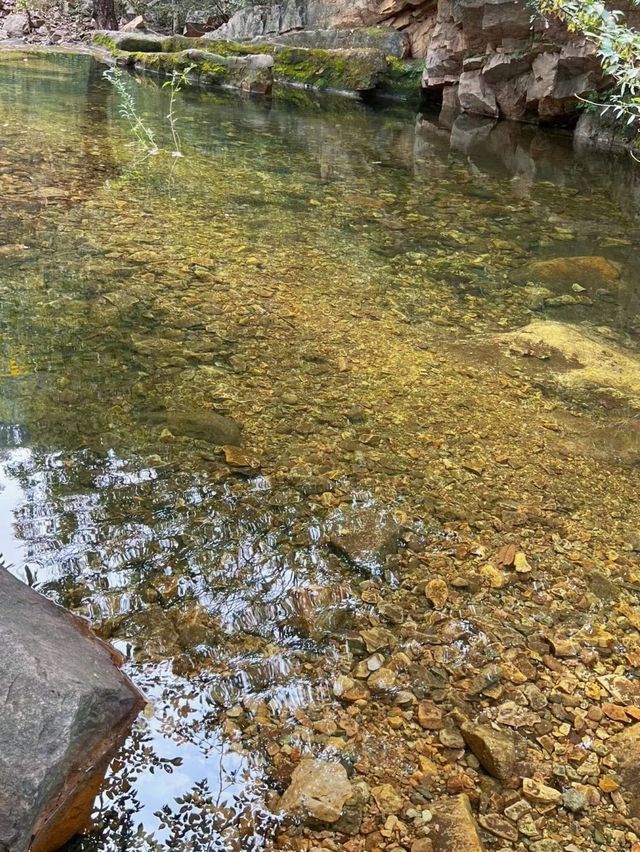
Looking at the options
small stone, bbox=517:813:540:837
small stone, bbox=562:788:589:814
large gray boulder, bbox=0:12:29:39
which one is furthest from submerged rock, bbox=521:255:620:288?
large gray boulder, bbox=0:12:29:39

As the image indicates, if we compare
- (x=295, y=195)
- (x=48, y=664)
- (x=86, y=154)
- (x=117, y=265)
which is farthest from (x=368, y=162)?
(x=48, y=664)

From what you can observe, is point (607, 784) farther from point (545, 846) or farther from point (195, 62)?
point (195, 62)

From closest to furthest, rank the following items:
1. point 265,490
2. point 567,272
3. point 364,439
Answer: point 265,490 < point 364,439 < point 567,272

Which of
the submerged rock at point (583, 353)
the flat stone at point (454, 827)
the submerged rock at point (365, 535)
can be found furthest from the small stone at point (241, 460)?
the submerged rock at point (583, 353)

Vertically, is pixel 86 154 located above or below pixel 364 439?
above

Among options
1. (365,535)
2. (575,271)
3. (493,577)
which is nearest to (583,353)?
(575,271)

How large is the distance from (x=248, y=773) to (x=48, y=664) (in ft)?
2.08

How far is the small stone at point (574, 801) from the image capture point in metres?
1.90

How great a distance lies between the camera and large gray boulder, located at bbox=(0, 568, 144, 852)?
5.04 ft

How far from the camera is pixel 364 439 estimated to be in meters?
3.48

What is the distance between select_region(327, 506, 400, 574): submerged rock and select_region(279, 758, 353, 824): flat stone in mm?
902

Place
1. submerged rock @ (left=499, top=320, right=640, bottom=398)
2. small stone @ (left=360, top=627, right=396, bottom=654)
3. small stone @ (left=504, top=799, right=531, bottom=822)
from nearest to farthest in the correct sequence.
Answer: small stone @ (left=504, top=799, right=531, bottom=822), small stone @ (left=360, top=627, right=396, bottom=654), submerged rock @ (left=499, top=320, right=640, bottom=398)

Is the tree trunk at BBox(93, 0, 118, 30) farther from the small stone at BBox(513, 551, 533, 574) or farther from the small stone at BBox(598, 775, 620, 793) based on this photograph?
the small stone at BBox(598, 775, 620, 793)

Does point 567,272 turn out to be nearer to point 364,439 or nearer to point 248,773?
point 364,439
